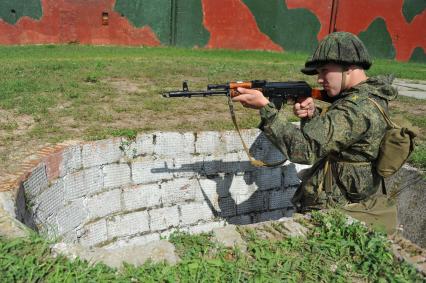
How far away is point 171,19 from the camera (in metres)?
12.5

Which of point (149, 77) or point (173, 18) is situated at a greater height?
point (173, 18)

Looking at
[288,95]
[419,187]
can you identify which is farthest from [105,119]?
[419,187]

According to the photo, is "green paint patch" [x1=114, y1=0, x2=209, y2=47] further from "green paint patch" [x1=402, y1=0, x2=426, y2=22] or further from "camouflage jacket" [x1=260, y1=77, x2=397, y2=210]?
"camouflage jacket" [x1=260, y1=77, x2=397, y2=210]

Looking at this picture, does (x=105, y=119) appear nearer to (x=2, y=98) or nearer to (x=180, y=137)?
(x=180, y=137)

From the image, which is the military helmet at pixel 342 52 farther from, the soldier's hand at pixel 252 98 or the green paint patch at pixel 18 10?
the green paint patch at pixel 18 10

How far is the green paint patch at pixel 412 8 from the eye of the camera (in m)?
15.2

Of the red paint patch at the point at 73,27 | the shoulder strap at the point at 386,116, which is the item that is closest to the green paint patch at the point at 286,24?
the red paint patch at the point at 73,27

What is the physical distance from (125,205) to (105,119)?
1.32 metres

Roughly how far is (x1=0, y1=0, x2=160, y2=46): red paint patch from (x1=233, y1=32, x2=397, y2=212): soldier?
9.55 meters

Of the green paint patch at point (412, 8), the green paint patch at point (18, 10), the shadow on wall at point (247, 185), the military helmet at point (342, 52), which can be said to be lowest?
the shadow on wall at point (247, 185)

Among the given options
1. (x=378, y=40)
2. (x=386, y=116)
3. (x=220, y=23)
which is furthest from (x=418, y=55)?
(x=386, y=116)

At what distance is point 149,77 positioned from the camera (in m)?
8.17

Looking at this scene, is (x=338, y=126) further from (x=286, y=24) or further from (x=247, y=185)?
(x=286, y=24)

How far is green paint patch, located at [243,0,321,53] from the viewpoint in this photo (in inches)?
532
